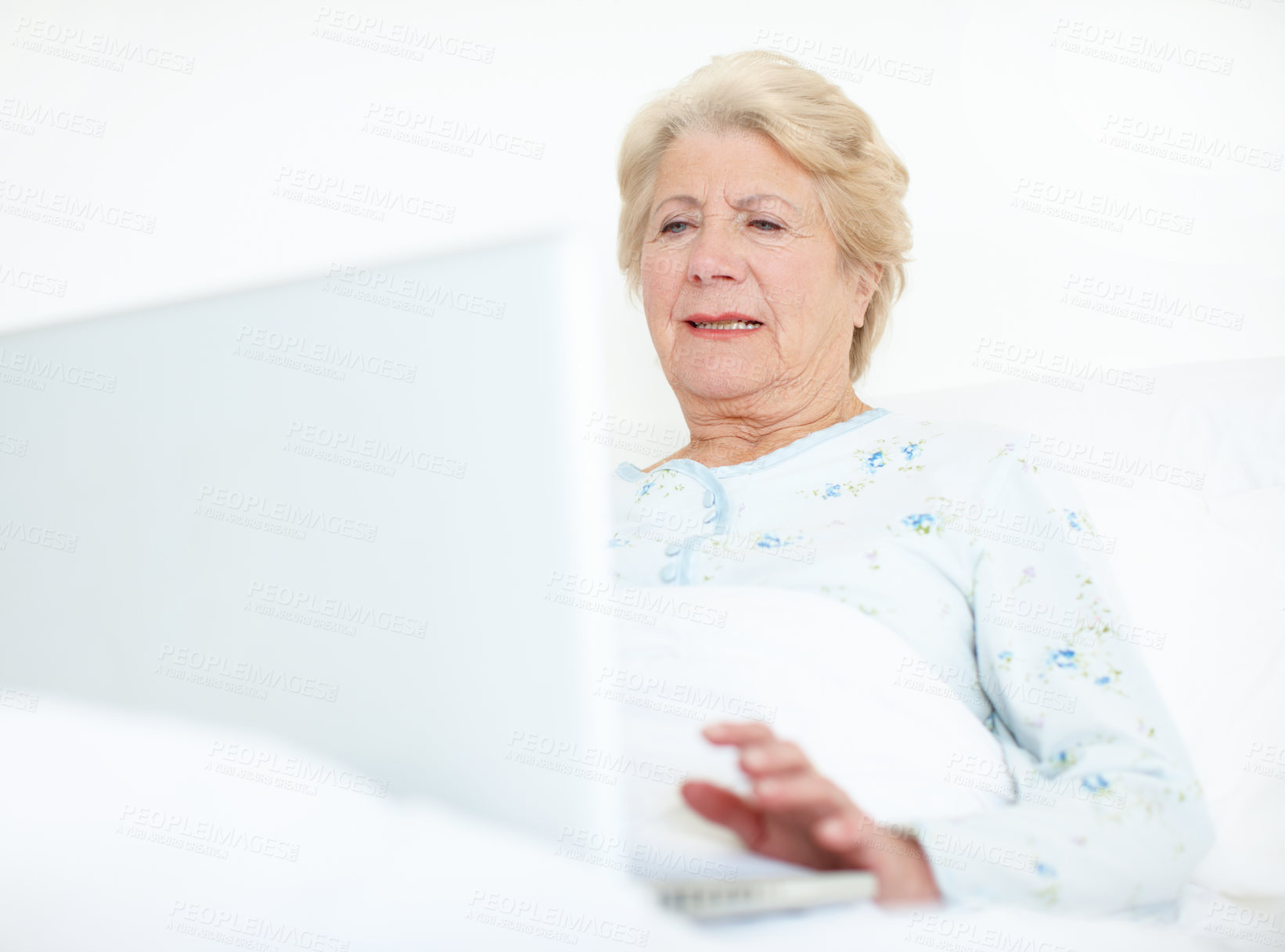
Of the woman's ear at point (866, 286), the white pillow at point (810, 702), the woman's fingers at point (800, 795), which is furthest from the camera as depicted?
the woman's ear at point (866, 286)

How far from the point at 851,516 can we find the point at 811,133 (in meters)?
0.59

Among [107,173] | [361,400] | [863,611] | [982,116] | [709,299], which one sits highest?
[982,116]

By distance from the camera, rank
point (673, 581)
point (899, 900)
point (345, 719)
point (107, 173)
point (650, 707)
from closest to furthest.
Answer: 1. point (345, 719)
2. point (899, 900)
3. point (650, 707)
4. point (673, 581)
5. point (107, 173)

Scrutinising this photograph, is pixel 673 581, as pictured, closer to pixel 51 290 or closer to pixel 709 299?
pixel 709 299

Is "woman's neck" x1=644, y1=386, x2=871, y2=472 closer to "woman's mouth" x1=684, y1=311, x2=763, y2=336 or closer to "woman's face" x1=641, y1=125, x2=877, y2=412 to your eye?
"woman's face" x1=641, y1=125, x2=877, y2=412

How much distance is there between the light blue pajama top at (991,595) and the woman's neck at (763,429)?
0.09m

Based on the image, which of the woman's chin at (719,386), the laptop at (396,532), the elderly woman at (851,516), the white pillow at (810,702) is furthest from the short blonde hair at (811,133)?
the laptop at (396,532)

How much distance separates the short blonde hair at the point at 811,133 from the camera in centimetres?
140

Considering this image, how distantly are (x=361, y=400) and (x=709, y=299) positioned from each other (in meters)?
0.86

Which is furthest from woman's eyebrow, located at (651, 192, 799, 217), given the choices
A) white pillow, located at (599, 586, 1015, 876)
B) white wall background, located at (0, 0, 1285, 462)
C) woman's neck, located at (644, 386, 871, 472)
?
white pillow, located at (599, 586, 1015, 876)

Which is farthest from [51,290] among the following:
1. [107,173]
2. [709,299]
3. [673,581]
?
[673,581]

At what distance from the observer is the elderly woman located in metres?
0.84

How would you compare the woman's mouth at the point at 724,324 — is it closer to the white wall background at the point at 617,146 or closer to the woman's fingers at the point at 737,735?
the white wall background at the point at 617,146

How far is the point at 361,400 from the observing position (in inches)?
24.7
